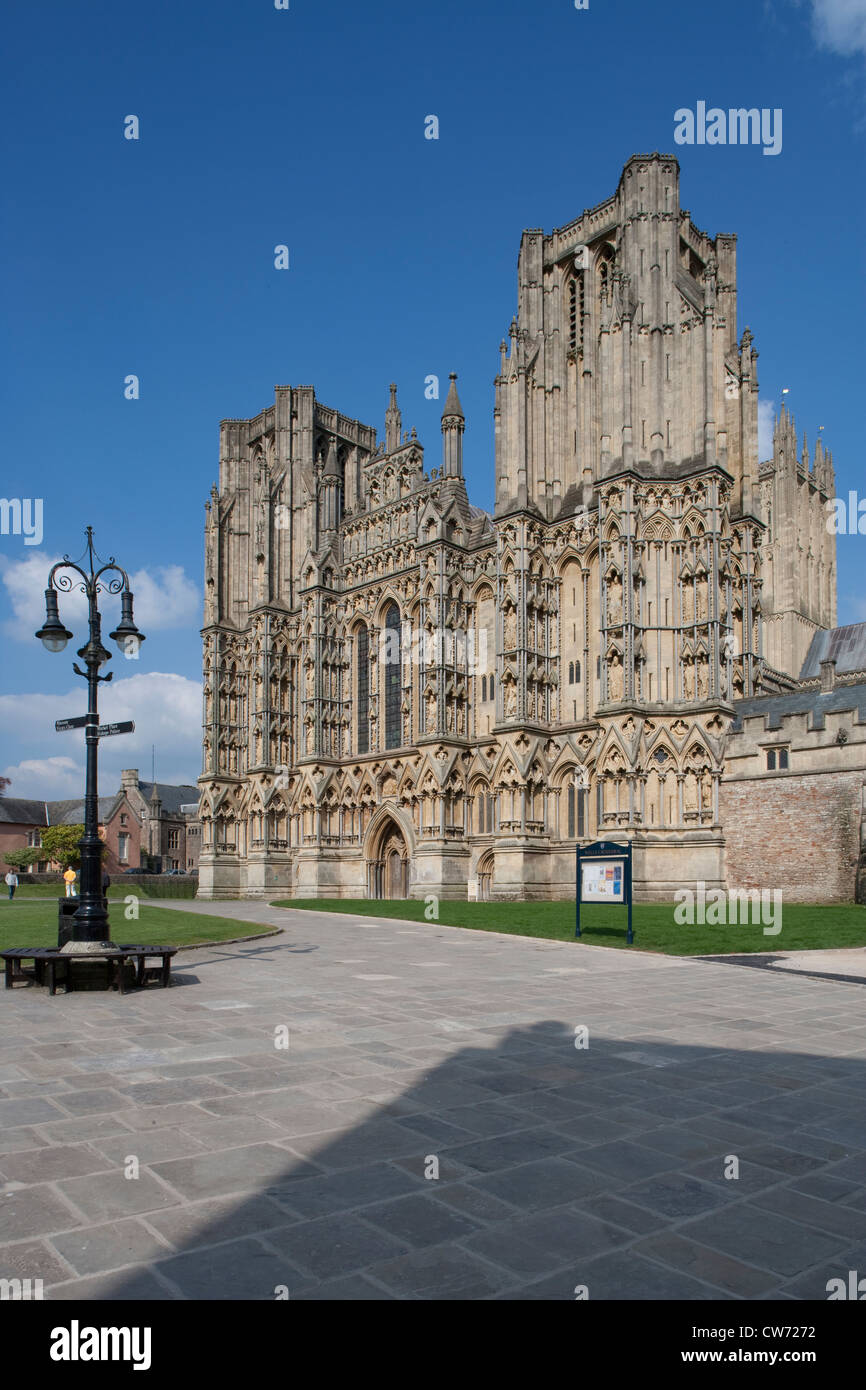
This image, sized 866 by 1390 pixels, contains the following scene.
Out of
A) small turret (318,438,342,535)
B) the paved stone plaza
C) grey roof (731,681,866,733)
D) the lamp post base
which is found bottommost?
the lamp post base

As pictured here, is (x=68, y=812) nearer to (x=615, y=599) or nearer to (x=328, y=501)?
(x=328, y=501)

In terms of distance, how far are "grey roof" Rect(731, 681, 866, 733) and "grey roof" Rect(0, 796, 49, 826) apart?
71.5m

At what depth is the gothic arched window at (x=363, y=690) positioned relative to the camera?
47.9 meters

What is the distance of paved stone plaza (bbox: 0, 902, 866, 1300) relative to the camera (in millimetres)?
4211

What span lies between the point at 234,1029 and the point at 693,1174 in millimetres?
5472

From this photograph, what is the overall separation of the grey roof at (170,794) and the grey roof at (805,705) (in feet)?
262

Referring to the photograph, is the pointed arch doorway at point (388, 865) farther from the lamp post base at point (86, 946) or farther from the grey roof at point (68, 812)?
the grey roof at point (68, 812)

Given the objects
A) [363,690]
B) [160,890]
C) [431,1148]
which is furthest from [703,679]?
[160,890]

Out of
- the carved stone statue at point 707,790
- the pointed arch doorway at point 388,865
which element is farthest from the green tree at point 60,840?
the carved stone statue at point 707,790

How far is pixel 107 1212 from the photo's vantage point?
479cm

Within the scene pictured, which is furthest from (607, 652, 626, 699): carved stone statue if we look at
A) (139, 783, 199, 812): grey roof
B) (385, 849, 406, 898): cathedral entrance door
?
(139, 783, 199, 812): grey roof

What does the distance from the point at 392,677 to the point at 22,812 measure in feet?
185

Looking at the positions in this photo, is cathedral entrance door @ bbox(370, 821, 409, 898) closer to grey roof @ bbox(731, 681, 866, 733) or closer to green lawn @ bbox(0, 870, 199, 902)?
green lawn @ bbox(0, 870, 199, 902)
